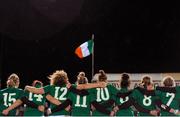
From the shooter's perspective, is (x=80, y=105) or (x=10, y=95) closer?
(x=80, y=105)

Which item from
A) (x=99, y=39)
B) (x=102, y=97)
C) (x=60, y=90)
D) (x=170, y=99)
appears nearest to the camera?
(x=60, y=90)

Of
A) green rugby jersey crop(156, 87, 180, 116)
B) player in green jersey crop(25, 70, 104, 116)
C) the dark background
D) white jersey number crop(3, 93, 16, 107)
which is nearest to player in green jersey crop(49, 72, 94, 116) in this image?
player in green jersey crop(25, 70, 104, 116)

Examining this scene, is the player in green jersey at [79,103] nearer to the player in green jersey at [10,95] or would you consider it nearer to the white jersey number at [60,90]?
the white jersey number at [60,90]

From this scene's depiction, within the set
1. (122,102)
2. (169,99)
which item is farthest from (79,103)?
(169,99)

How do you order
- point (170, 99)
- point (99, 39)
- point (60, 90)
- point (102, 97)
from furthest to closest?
point (99, 39) < point (170, 99) < point (102, 97) < point (60, 90)

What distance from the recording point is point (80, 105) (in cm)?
1086

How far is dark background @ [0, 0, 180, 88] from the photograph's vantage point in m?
26.9

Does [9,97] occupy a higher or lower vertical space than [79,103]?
higher

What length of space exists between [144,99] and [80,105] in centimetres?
137

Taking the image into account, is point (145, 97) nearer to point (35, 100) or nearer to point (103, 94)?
point (103, 94)

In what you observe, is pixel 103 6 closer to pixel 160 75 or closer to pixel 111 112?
pixel 160 75

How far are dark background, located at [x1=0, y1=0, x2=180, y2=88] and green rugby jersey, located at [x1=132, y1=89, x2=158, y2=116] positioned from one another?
50.1ft

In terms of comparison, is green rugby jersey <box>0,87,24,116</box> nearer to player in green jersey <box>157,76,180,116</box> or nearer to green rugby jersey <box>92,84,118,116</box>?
green rugby jersey <box>92,84,118,116</box>

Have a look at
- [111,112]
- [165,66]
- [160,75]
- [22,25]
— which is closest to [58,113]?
[111,112]
